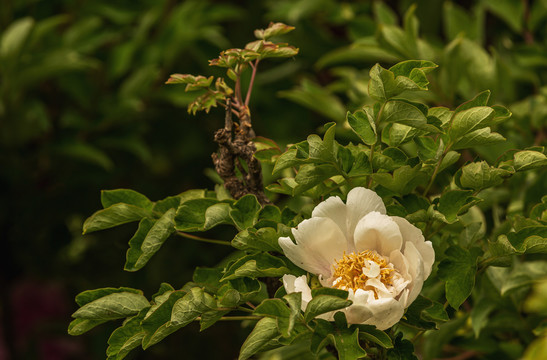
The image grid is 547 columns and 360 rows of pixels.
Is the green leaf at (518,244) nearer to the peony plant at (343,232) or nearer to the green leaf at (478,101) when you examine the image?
the peony plant at (343,232)

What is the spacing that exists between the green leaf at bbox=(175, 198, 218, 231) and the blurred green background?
524 millimetres

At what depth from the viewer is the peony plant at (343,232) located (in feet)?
1.81

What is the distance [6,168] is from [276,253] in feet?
3.19

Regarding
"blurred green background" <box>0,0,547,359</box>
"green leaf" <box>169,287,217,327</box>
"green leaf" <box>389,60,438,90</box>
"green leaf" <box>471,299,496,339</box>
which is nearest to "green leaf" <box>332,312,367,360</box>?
"green leaf" <box>169,287,217,327</box>

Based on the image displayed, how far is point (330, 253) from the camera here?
1.99 feet

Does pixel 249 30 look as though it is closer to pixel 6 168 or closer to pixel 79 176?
pixel 79 176

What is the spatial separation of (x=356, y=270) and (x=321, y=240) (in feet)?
0.15

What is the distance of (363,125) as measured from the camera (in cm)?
60

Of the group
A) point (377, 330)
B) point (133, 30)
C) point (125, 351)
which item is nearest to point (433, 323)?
point (377, 330)

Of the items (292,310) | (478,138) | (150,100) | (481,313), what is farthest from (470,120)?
(150,100)

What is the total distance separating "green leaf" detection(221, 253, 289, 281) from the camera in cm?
56

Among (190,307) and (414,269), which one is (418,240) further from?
(190,307)

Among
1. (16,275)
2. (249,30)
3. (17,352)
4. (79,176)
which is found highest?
(249,30)

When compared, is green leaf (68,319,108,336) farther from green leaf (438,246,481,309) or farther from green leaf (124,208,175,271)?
green leaf (438,246,481,309)
